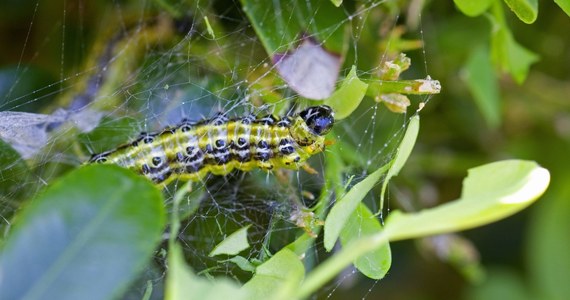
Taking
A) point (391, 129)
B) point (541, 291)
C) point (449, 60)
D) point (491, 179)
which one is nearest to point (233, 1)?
point (391, 129)

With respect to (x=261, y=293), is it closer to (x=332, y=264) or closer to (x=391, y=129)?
(x=332, y=264)

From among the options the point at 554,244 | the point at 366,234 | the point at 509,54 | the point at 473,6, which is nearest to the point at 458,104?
the point at 554,244

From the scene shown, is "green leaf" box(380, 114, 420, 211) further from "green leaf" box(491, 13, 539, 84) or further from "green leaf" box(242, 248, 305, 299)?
"green leaf" box(491, 13, 539, 84)

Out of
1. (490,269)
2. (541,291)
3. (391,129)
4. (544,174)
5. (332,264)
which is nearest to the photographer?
(332,264)

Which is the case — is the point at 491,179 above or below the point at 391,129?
above

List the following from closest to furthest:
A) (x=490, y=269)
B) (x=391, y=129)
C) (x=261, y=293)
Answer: (x=261, y=293) < (x=391, y=129) < (x=490, y=269)

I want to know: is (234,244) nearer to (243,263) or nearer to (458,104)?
(243,263)
